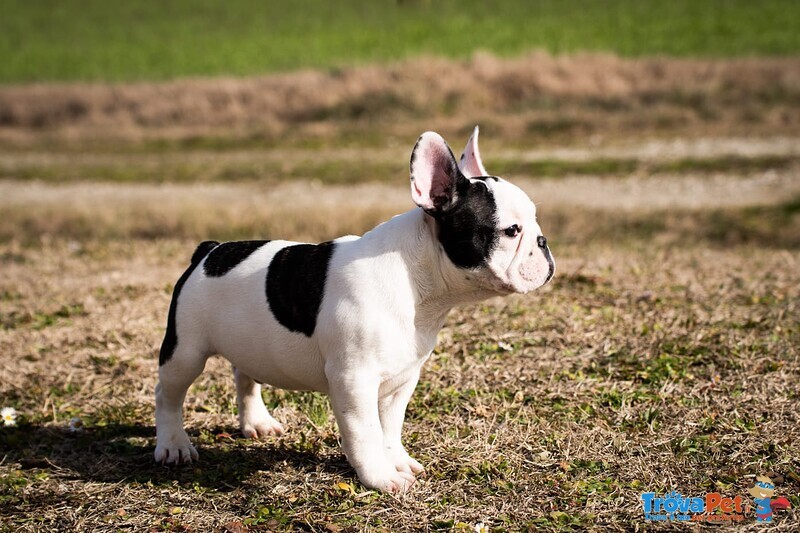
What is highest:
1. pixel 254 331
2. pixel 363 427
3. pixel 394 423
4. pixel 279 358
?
pixel 254 331

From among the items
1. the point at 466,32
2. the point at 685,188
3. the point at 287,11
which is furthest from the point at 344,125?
the point at 287,11

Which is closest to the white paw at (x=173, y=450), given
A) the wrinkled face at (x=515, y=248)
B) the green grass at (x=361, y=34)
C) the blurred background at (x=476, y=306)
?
the blurred background at (x=476, y=306)

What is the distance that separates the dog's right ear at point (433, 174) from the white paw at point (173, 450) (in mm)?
2020

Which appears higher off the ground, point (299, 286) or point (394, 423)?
point (299, 286)

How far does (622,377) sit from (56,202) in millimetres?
11261

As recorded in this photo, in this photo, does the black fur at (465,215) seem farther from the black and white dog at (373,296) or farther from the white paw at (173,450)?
the white paw at (173,450)

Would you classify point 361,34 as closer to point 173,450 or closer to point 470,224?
point 173,450

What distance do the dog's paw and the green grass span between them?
22.6 m

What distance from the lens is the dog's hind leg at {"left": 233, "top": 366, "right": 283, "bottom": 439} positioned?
5.12 m

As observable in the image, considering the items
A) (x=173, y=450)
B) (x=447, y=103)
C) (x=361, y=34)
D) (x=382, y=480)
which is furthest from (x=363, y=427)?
(x=361, y=34)

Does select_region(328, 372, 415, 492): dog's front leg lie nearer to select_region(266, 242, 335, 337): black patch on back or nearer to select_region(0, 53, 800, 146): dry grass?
select_region(266, 242, 335, 337): black patch on back

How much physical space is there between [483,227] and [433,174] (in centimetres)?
33

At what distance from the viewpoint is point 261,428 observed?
5219 mm

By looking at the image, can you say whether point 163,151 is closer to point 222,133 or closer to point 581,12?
point 222,133
